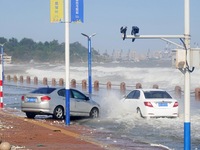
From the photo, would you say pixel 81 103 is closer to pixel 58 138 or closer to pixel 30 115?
pixel 30 115

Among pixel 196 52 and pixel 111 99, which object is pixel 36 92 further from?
pixel 196 52

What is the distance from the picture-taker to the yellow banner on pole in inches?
936

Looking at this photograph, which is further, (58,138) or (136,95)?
(136,95)

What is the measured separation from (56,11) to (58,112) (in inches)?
192

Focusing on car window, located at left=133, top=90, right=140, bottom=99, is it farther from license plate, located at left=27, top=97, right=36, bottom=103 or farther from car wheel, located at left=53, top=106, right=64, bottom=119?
license plate, located at left=27, top=97, right=36, bottom=103

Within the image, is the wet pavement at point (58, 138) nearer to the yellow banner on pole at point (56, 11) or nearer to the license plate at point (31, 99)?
the license plate at point (31, 99)

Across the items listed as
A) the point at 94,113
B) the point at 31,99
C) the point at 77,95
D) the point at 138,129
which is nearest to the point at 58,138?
the point at 138,129

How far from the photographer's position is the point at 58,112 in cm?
2694

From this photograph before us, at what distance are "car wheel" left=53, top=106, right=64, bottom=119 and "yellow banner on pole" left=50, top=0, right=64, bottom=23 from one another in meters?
4.51

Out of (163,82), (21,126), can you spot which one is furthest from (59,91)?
(163,82)

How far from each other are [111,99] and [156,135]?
15.4 meters

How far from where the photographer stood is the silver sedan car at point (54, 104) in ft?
87.8

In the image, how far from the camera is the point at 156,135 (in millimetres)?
21562

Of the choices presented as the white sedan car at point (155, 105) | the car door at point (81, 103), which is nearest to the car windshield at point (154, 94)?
the white sedan car at point (155, 105)
